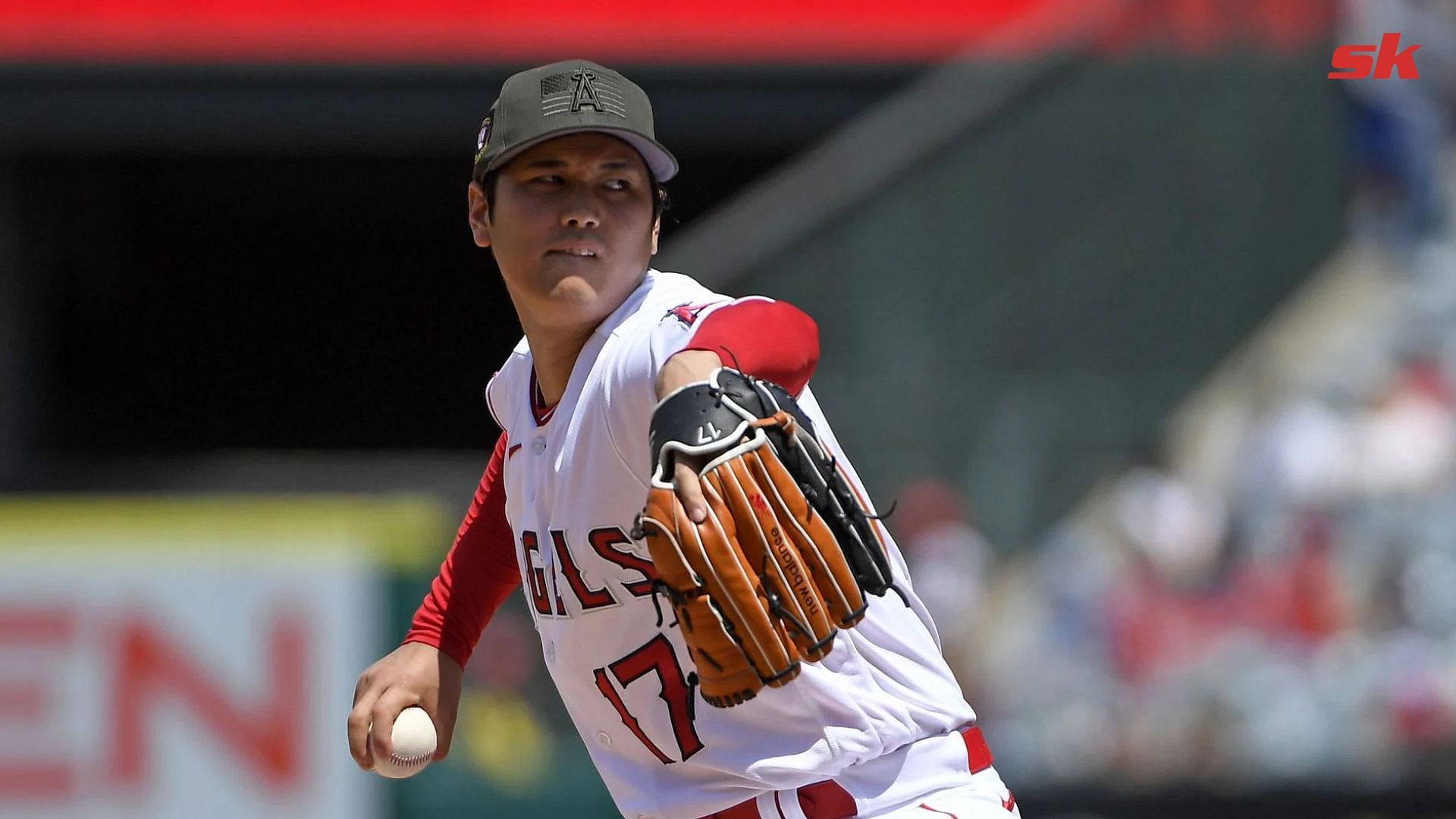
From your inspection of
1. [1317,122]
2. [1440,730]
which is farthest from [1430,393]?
[1440,730]

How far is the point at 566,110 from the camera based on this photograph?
2.46 meters

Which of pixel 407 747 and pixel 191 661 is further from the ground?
pixel 191 661

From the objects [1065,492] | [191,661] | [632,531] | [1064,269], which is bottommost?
[632,531]

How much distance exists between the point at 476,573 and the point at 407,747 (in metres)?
0.39

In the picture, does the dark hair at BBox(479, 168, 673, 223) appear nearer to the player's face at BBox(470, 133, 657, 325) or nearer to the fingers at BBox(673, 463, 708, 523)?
the player's face at BBox(470, 133, 657, 325)

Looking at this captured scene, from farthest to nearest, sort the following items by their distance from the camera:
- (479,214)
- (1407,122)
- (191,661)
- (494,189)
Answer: (1407,122) < (191,661) < (479,214) < (494,189)

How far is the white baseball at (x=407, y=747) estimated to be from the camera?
2.81 metres

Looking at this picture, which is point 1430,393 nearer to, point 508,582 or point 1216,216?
point 1216,216

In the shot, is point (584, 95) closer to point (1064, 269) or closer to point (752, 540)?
point (752, 540)

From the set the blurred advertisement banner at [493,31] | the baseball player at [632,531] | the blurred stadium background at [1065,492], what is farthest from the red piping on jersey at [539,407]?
the blurred advertisement banner at [493,31]

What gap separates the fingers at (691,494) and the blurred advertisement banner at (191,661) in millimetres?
4230

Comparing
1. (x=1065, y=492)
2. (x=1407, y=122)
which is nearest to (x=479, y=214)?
(x=1065, y=492)

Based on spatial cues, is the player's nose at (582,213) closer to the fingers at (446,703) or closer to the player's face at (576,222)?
the player's face at (576,222)

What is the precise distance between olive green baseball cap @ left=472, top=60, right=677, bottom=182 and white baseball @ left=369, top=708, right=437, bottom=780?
0.89 meters
